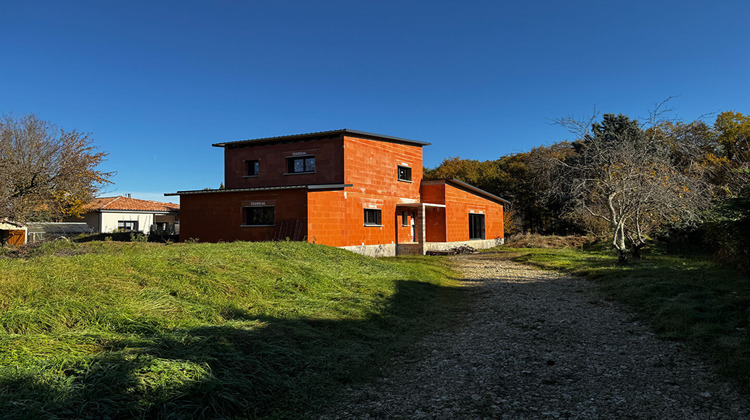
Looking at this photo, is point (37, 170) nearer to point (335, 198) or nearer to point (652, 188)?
point (335, 198)

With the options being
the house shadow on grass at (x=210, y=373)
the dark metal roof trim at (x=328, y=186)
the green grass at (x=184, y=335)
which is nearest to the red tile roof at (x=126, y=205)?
the dark metal roof trim at (x=328, y=186)

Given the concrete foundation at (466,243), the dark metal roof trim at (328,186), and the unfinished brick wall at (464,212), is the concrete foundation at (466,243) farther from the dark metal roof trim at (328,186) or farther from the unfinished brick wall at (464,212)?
the dark metal roof trim at (328,186)

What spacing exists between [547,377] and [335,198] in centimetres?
1479

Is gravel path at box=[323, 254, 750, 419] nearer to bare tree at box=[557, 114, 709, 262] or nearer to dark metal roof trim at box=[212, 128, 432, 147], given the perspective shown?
bare tree at box=[557, 114, 709, 262]

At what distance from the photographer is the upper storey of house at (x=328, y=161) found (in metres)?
20.5

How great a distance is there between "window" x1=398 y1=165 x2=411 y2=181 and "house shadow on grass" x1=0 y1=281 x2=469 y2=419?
1784cm

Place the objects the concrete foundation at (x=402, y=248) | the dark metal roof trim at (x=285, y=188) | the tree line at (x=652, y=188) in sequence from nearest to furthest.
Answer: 1. the tree line at (x=652, y=188)
2. the dark metal roof trim at (x=285, y=188)
3. the concrete foundation at (x=402, y=248)

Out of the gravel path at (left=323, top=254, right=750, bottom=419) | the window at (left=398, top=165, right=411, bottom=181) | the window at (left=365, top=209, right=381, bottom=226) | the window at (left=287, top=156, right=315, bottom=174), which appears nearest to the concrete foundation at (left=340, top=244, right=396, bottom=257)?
the window at (left=365, top=209, right=381, bottom=226)

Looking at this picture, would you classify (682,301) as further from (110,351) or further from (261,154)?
(261,154)

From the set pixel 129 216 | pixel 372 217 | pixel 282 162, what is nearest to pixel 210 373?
pixel 372 217

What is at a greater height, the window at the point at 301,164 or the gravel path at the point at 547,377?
the window at the point at 301,164

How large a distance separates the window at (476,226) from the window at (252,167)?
518 inches

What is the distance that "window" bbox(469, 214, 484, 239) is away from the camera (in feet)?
89.4

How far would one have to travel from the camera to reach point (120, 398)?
3273mm
